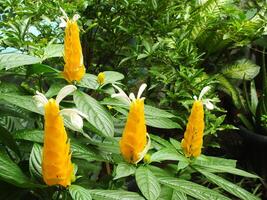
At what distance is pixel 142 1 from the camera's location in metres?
1.80

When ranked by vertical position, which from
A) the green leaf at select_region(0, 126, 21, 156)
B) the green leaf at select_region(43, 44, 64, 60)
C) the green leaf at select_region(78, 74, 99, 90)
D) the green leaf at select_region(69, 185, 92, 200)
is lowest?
the green leaf at select_region(69, 185, 92, 200)

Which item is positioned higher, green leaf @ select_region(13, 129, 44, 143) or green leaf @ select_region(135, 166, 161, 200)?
green leaf @ select_region(13, 129, 44, 143)

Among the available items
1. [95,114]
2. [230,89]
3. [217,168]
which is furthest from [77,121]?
[230,89]

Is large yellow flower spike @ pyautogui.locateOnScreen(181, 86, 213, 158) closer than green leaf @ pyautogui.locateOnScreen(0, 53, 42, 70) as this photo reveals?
No

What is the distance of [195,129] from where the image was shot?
1266mm

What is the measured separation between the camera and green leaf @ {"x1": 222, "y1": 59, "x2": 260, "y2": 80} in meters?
2.68

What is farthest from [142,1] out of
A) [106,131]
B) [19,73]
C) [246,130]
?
[246,130]

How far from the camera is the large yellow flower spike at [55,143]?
98cm

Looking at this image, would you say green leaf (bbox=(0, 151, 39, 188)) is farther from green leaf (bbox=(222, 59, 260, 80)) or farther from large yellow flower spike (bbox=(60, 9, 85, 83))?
green leaf (bbox=(222, 59, 260, 80))

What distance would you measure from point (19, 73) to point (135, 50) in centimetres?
61

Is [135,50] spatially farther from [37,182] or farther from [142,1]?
[37,182]

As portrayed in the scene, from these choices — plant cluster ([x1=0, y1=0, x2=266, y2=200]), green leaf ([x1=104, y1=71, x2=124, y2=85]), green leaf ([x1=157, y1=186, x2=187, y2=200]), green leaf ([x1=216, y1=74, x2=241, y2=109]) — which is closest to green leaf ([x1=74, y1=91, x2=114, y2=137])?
plant cluster ([x1=0, y1=0, x2=266, y2=200])

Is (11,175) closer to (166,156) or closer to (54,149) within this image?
(54,149)

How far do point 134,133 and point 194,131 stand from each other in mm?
215
